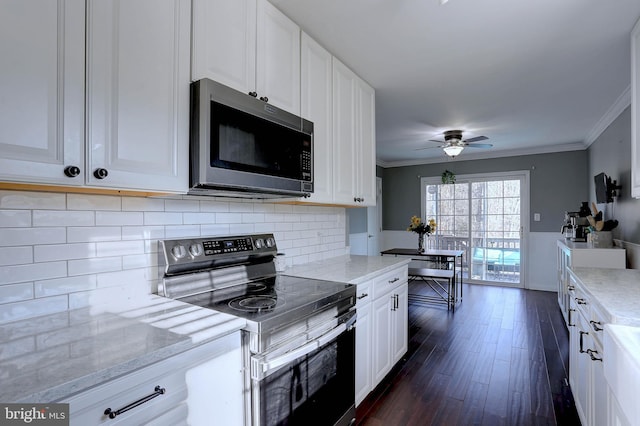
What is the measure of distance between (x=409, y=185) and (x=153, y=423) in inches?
252

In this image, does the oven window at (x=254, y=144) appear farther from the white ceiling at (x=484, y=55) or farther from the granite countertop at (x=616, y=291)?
the granite countertop at (x=616, y=291)

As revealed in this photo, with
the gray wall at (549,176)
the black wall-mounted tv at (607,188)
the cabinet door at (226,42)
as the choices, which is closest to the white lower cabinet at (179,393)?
the cabinet door at (226,42)

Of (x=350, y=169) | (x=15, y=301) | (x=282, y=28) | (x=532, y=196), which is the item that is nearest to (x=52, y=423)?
(x=15, y=301)

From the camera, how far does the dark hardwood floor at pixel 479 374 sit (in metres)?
2.08

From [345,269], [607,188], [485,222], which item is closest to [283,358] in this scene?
[345,269]

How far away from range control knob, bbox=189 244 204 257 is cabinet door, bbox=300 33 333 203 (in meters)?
0.76

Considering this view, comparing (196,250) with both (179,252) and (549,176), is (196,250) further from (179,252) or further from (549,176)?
(549,176)

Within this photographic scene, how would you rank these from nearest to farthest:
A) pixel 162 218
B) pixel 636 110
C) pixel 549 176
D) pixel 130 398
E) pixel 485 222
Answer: pixel 130 398 < pixel 162 218 < pixel 636 110 < pixel 549 176 < pixel 485 222

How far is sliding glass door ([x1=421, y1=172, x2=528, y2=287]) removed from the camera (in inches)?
225

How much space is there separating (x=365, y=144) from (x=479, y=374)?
6.97 ft

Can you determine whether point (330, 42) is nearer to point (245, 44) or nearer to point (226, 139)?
point (245, 44)

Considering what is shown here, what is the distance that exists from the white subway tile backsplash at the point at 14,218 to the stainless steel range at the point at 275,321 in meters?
0.49

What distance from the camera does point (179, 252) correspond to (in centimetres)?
154

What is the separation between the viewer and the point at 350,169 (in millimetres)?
2590
